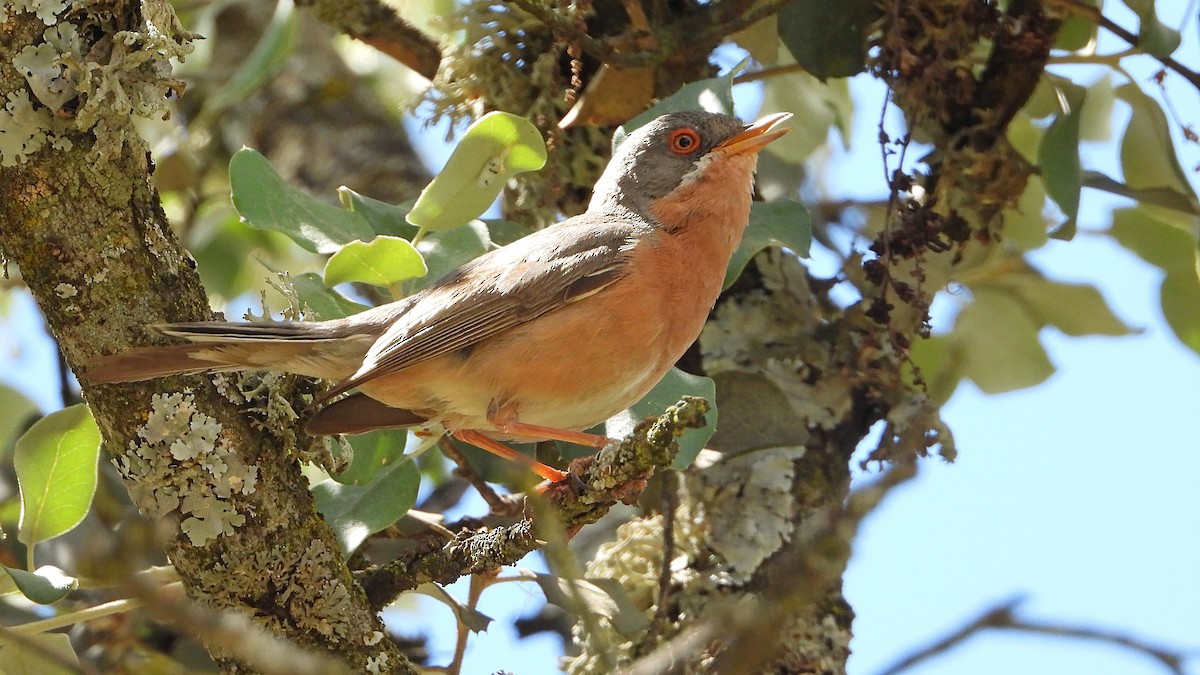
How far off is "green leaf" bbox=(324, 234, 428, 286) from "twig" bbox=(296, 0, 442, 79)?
1712 millimetres

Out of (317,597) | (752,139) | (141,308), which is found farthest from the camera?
(752,139)

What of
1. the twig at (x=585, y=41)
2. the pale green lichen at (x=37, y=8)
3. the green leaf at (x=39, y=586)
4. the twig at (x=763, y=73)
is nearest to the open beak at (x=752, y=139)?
the twig at (x=763, y=73)

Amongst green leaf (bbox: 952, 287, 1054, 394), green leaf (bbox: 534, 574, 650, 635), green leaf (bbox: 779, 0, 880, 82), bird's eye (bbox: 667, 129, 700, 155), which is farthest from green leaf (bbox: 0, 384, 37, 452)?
green leaf (bbox: 952, 287, 1054, 394)

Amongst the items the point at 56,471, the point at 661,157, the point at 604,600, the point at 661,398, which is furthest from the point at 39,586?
the point at 661,157

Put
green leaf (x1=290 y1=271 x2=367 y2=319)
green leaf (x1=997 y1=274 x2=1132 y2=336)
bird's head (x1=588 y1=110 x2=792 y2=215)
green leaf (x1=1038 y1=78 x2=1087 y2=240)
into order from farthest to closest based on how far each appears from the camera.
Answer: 1. green leaf (x1=997 y1=274 x2=1132 y2=336)
2. bird's head (x1=588 y1=110 x2=792 y2=215)
3. green leaf (x1=1038 y1=78 x2=1087 y2=240)
4. green leaf (x1=290 y1=271 x2=367 y2=319)

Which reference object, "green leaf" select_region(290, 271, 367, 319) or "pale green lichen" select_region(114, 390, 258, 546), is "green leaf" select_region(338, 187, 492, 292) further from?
"pale green lichen" select_region(114, 390, 258, 546)

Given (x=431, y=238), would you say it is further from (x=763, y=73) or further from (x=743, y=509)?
(x=763, y=73)

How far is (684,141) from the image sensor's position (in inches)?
191

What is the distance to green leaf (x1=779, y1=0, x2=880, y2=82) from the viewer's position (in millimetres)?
4387

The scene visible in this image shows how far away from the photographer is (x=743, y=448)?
180 inches

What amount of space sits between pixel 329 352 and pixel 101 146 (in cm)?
100

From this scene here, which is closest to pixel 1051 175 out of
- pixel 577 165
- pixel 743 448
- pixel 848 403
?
pixel 848 403

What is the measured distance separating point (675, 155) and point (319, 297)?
1.59 meters

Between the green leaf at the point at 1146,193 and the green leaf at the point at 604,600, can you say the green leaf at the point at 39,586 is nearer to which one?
the green leaf at the point at 604,600
